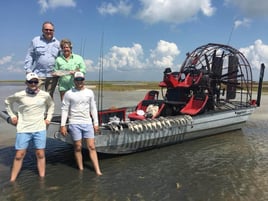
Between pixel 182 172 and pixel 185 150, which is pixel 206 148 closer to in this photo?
pixel 185 150

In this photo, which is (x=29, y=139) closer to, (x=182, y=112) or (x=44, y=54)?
(x=44, y=54)

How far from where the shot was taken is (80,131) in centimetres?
602

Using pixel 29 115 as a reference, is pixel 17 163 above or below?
below

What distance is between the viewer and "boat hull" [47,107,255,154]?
718 centimetres

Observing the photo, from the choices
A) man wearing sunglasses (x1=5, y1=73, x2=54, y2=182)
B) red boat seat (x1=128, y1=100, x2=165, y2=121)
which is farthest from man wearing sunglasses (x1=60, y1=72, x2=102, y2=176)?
red boat seat (x1=128, y1=100, x2=165, y2=121)

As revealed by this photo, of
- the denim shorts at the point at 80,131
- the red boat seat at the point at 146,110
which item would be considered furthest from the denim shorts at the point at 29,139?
the red boat seat at the point at 146,110

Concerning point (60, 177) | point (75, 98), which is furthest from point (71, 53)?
point (60, 177)

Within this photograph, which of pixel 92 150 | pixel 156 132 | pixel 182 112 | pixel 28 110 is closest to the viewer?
pixel 28 110

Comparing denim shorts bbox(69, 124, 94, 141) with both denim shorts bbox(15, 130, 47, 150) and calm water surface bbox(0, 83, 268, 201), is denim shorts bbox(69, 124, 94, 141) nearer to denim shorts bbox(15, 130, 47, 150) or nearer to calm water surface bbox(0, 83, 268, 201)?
denim shorts bbox(15, 130, 47, 150)

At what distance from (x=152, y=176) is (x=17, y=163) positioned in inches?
102

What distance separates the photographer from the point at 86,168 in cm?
673

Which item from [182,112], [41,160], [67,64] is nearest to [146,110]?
[182,112]

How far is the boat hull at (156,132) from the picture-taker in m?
7.18

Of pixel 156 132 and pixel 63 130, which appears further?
pixel 156 132
